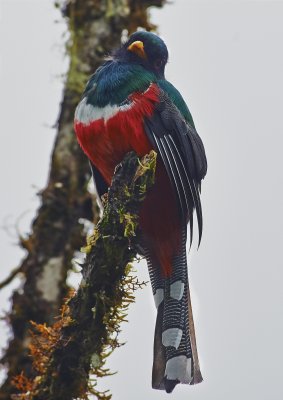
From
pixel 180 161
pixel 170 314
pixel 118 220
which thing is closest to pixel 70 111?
pixel 180 161

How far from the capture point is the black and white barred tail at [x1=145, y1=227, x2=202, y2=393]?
462 cm

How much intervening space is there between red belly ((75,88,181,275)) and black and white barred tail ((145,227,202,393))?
0.07 m

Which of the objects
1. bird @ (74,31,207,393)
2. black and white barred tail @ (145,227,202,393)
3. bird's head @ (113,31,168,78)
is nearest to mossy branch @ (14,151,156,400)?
black and white barred tail @ (145,227,202,393)

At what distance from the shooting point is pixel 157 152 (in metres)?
5.20

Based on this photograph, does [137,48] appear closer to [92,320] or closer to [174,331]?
[174,331]

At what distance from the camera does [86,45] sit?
645cm

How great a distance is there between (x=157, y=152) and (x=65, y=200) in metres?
0.91

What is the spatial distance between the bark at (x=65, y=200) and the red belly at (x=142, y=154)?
0.57 metres

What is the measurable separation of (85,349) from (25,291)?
1722 millimetres

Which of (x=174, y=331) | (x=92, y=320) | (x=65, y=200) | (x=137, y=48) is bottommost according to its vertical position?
(x=92, y=320)

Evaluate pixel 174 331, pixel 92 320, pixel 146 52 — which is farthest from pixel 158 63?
pixel 92 320

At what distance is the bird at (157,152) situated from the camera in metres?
5.15

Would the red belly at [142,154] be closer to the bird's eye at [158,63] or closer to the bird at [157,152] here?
the bird at [157,152]

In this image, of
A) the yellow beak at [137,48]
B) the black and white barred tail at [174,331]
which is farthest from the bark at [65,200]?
the black and white barred tail at [174,331]
